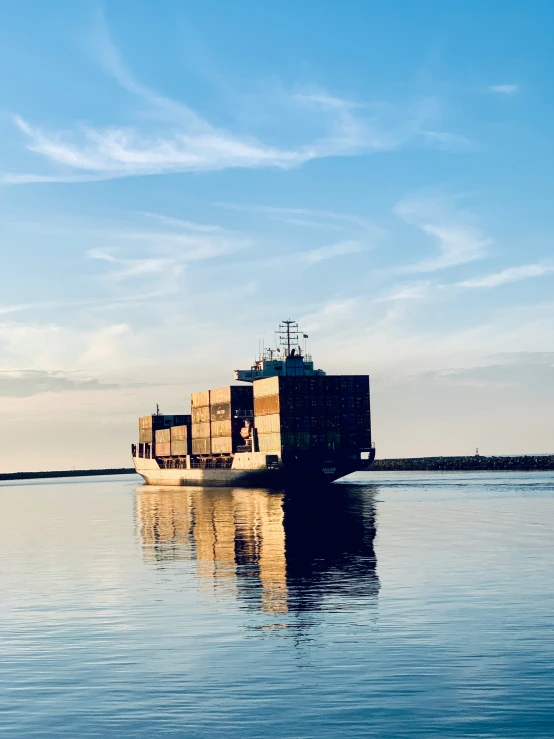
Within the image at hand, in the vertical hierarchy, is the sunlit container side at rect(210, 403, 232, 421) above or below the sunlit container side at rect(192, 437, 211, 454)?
above

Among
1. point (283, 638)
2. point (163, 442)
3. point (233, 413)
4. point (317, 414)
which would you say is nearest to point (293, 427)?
point (317, 414)

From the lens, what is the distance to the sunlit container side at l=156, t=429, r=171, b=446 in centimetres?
18855

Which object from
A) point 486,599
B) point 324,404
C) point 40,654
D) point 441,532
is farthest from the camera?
point 324,404

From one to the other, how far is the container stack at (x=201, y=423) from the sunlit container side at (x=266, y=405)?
21204 millimetres

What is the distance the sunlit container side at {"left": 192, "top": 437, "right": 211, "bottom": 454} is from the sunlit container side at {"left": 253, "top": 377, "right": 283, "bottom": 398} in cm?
2090

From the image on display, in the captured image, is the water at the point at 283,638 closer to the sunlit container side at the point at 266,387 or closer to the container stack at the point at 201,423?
the sunlit container side at the point at 266,387

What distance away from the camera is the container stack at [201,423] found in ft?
529

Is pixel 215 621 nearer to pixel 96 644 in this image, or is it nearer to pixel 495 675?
pixel 96 644

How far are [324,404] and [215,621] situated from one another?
104 meters

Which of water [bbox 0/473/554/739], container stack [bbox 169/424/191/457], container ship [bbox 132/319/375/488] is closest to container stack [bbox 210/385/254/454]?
container ship [bbox 132/319/375/488]

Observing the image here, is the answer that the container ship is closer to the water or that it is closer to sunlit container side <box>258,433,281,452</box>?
sunlit container side <box>258,433,281,452</box>

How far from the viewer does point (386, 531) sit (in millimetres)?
61844

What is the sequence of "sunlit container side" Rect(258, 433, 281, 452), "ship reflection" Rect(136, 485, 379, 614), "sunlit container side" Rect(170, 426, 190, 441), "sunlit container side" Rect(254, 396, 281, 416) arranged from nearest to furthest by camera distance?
"ship reflection" Rect(136, 485, 379, 614), "sunlit container side" Rect(258, 433, 281, 452), "sunlit container side" Rect(254, 396, 281, 416), "sunlit container side" Rect(170, 426, 190, 441)

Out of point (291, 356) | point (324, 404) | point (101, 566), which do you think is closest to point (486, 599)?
point (101, 566)
